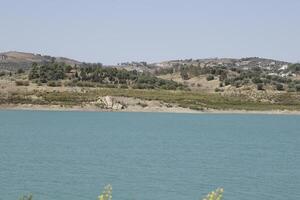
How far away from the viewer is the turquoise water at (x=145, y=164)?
31.5m

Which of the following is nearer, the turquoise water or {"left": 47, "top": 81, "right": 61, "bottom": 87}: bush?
the turquoise water

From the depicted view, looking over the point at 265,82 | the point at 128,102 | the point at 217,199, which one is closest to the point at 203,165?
the point at 217,199

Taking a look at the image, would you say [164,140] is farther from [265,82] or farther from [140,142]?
[265,82]

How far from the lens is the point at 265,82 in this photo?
532 feet

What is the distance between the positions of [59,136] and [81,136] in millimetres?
2329

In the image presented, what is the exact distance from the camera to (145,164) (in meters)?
42.4

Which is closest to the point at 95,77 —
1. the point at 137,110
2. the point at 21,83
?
the point at 21,83

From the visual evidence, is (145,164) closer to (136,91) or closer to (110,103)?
(110,103)

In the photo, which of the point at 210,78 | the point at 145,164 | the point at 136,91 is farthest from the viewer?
the point at 210,78

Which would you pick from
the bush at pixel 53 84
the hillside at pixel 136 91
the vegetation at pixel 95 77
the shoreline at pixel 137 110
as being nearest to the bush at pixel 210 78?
the hillside at pixel 136 91

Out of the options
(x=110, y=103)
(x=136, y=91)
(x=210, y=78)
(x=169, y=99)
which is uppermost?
(x=210, y=78)

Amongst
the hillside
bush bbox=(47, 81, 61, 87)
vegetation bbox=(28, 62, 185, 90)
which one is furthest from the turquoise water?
vegetation bbox=(28, 62, 185, 90)

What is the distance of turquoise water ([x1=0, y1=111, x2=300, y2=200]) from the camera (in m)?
31.5

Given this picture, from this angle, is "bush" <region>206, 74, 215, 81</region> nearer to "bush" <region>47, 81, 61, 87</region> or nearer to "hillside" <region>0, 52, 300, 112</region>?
"hillside" <region>0, 52, 300, 112</region>
